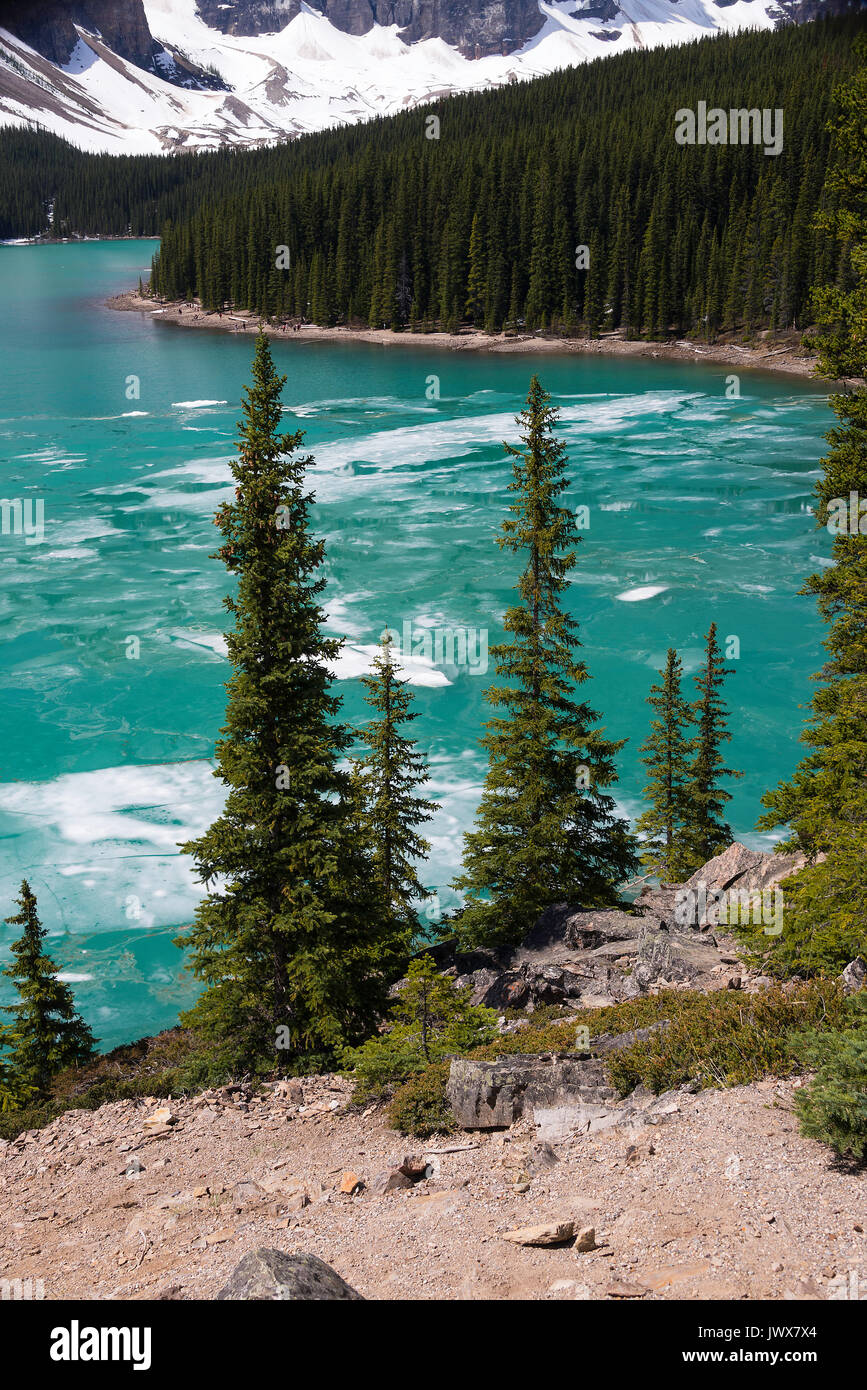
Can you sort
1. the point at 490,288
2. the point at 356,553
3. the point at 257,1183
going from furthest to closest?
the point at 490,288 → the point at 356,553 → the point at 257,1183

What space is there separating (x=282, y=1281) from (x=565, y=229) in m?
119

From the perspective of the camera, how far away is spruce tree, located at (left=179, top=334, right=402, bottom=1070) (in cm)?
1531

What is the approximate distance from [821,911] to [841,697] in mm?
3665

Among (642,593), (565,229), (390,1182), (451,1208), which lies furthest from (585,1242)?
(565,229)

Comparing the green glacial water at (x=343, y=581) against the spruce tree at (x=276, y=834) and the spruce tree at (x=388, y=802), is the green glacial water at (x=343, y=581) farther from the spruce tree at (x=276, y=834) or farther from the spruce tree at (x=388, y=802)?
the spruce tree at (x=276, y=834)

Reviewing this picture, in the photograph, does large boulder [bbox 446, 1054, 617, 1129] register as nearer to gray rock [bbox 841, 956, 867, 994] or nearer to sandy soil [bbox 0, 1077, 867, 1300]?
sandy soil [bbox 0, 1077, 867, 1300]

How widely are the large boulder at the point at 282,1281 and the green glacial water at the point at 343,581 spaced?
46.1ft

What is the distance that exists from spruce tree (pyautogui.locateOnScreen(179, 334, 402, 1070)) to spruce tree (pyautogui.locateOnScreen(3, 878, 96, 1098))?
3.28 meters

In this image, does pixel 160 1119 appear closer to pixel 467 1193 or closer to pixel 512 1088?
pixel 512 1088

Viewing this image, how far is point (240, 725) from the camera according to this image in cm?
1562

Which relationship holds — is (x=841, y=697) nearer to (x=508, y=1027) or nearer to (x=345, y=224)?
(x=508, y=1027)

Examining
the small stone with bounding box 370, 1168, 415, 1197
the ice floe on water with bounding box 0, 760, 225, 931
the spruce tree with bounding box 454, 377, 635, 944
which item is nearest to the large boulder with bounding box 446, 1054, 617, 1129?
the small stone with bounding box 370, 1168, 415, 1197

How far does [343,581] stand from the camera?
42.7 meters

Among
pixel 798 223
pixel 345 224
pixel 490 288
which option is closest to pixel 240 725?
pixel 798 223
